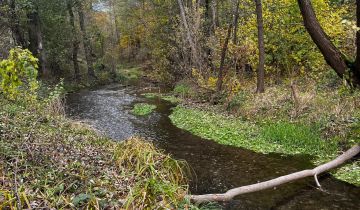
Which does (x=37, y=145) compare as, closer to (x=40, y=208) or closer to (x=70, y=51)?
(x=40, y=208)

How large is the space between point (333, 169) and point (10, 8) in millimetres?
21441

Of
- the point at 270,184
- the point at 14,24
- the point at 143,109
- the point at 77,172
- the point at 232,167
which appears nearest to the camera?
the point at 77,172

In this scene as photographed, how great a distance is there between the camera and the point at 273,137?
41.8 feet

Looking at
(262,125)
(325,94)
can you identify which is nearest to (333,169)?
(262,125)

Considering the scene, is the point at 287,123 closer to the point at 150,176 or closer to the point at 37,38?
the point at 150,176

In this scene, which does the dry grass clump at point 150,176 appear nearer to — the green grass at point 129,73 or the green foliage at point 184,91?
the green foliage at point 184,91

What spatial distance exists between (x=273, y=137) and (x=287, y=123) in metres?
0.79

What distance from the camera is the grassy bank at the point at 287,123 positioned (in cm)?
1126

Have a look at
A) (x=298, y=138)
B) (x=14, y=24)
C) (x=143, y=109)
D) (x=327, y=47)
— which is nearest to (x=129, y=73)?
(x=14, y=24)

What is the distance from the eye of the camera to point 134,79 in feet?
124

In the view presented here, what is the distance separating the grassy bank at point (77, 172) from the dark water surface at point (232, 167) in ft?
4.62

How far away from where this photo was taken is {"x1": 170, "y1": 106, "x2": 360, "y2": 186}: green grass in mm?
10961

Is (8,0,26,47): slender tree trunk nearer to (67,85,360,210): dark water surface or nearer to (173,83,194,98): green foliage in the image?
(67,85,360,210): dark water surface

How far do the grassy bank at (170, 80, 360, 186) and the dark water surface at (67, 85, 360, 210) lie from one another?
57 centimetres
